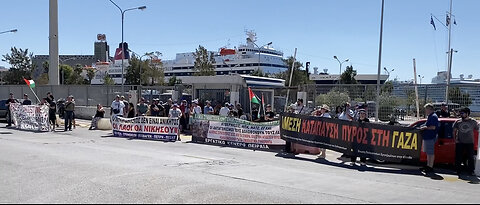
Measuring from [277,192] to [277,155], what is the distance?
5697mm

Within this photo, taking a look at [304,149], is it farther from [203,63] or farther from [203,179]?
[203,63]

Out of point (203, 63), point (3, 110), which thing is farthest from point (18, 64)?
point (3, 110)

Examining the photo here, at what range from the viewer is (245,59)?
406 feet

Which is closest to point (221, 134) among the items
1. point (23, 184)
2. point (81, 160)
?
point (81, 160)

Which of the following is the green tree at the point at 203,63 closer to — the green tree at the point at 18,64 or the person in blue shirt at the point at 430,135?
Result: the green tree at the point at 18,64

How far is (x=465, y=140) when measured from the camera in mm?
9867

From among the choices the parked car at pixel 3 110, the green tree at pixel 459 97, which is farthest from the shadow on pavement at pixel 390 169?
the parked car at pixel 3 110

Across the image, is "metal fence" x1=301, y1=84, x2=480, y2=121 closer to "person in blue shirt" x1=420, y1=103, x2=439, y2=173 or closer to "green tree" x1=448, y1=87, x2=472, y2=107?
"green tree" x1=448, y1=87, x2=472, y2=107

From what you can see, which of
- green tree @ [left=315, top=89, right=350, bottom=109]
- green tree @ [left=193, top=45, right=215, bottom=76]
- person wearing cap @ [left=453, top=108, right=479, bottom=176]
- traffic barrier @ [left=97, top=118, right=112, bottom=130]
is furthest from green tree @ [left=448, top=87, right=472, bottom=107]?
green tree @ [left=193, top=45, right=215, bottom=76]

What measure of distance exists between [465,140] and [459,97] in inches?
205

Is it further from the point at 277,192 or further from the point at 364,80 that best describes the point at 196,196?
the point at 364,80

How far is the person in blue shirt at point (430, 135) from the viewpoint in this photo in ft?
32.2

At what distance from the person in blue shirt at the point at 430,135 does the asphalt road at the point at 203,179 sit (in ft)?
1.19

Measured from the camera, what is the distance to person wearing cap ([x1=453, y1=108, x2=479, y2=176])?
9.84 metres
